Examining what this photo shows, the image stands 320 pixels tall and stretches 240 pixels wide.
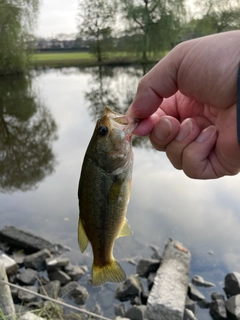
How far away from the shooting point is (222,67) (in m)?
2.03

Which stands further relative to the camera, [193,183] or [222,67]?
[193,183]

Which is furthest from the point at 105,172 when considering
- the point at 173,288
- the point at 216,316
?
the point at 216,316

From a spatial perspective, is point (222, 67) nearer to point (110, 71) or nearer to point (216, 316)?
point (216, 316)

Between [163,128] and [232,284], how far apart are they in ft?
13.6

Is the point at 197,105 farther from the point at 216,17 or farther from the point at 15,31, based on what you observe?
the point at 216,17

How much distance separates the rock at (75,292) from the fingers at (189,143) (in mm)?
3803

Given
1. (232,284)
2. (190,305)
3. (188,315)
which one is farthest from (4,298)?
(232,284)

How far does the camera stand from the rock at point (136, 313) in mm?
4727

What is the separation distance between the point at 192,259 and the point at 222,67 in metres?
4.95

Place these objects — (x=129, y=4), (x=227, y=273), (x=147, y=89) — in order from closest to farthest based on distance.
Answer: (x=147, y=89)
(x=227, y=273)
(x=129, y=4)

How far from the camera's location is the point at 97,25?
40344mm

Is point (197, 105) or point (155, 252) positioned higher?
point (197, 105)

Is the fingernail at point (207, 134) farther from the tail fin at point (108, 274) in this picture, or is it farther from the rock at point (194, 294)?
the rock at point (194, 294)

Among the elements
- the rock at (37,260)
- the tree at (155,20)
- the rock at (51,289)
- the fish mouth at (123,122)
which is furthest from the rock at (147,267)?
the tree at (155,20)
